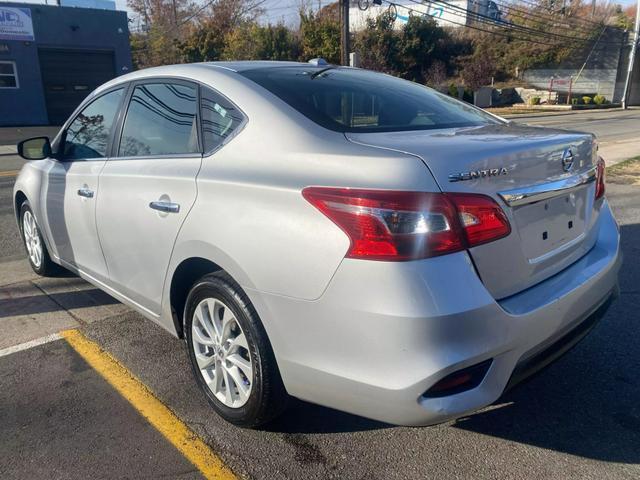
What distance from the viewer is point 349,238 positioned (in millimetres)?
2080

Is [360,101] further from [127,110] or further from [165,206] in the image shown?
[127,110]

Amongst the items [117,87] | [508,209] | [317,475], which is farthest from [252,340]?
[117,87]

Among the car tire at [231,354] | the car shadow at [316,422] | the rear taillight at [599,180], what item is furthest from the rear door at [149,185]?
the rear taillight at [599,180]

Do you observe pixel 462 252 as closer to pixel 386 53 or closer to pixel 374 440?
pixel 374 440

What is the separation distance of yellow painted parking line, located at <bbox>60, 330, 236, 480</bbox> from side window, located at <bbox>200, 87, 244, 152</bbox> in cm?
137

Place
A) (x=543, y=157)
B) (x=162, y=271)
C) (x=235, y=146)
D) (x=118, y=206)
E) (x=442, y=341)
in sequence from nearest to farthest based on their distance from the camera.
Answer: (x=442, y=341), (x=543, y=157), (x=235, y=146), (x=162, y=271), (x=118, y=206)

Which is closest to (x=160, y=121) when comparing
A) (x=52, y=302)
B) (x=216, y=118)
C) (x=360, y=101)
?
(x=216, y=118)

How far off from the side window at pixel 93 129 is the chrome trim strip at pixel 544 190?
254cm

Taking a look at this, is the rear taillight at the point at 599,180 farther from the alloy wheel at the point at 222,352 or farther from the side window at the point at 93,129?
the side window at the point at 93,129

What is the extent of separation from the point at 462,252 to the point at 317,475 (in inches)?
45.5

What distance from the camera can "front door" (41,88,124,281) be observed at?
11.9 feet

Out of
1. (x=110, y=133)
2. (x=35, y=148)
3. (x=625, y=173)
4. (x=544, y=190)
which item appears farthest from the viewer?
(x=625, y=173)

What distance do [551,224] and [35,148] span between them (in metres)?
3.70

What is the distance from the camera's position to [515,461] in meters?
2.47
